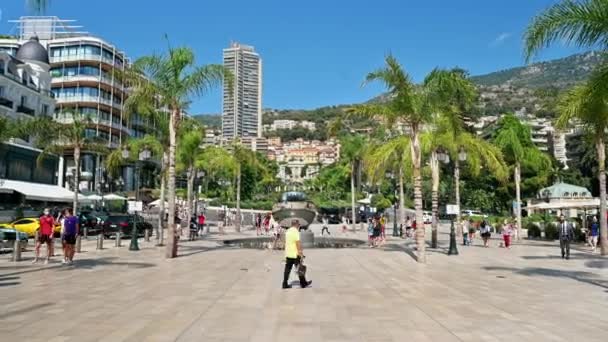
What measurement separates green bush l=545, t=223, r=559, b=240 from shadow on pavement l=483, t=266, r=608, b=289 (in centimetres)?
1841

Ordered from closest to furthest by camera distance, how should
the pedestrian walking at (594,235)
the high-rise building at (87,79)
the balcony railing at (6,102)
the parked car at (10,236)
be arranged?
the parked car at (10,236) → the pedestrian walking at (594,235) → the balcony railing at (6,102) → the high-rise building at (87,79)

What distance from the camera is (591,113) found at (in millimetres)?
16922

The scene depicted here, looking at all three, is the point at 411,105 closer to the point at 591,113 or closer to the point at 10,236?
the point at 591,113

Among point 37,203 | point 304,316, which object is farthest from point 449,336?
point 37,203

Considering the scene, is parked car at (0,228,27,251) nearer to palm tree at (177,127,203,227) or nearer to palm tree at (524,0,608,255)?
palm tree at (177,127,203,227)

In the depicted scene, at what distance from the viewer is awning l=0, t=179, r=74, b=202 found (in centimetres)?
4266

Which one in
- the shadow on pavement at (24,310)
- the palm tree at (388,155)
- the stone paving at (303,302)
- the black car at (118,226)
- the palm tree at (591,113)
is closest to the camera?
the stone paving at (303,302)

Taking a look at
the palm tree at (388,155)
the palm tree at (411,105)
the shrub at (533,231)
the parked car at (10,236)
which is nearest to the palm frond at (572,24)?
the palm tree at (411,105)

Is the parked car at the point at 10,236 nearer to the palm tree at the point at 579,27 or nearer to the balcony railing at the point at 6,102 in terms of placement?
the palm tree at the point at 579,27

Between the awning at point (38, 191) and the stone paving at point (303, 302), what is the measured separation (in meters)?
26.5

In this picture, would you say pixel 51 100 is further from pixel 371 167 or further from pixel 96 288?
pixel 96 288

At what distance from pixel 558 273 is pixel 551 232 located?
2015 cm

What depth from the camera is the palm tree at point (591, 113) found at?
13.9 m

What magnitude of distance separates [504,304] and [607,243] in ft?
50.1
